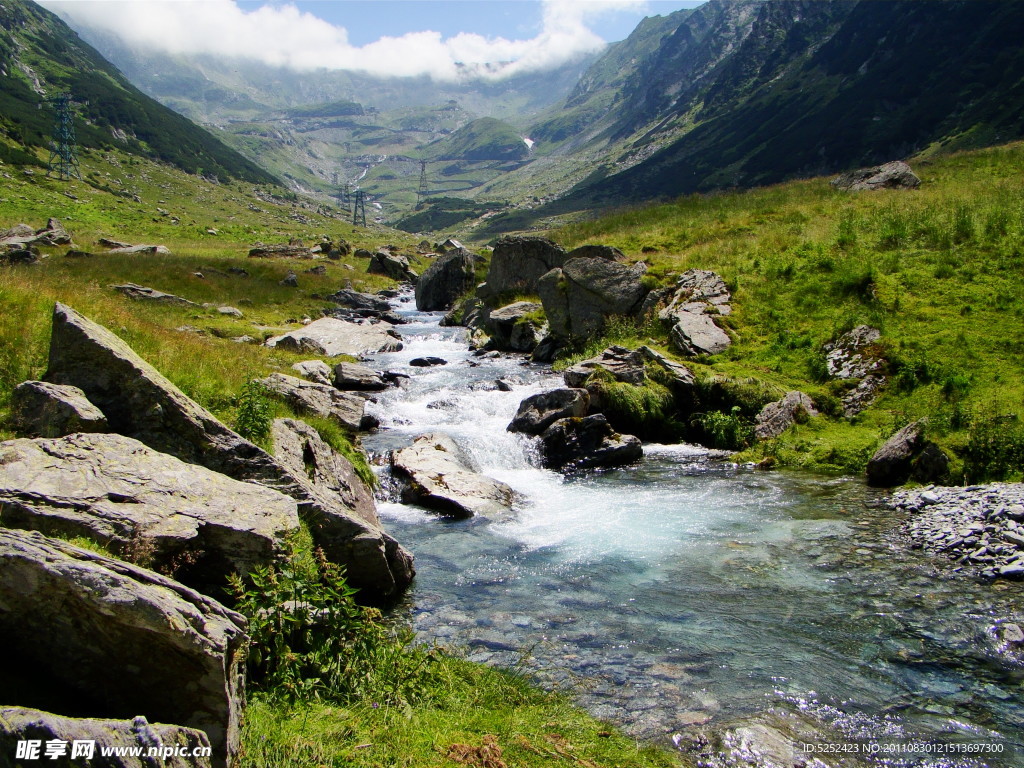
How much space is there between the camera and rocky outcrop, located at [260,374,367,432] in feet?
56.2

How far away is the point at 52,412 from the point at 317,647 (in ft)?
17.9

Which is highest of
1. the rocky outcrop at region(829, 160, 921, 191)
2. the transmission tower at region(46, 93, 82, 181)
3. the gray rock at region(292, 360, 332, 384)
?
the transmission tower at region(46, 93, 82, 181)

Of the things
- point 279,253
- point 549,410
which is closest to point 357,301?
point 279,253

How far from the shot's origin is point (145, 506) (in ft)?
24.0

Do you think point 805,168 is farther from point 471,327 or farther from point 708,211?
point 471,327

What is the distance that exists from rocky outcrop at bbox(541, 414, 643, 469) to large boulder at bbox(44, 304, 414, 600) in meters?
9.25

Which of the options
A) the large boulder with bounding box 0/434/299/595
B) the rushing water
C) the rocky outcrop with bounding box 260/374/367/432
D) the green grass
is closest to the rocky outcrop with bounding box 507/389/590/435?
the rushing water

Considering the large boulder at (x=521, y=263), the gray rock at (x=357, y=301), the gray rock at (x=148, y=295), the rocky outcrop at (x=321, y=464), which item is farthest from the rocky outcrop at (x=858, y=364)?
the gray rock at (x=357, y=301)

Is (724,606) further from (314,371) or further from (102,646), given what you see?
(314,371)

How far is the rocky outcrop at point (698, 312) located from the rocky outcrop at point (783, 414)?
425 centimetres

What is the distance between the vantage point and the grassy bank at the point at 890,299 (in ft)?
52.8

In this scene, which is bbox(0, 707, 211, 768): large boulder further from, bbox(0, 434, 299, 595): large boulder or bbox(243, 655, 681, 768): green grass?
bbox(0, 434, 299, 595): large boulder

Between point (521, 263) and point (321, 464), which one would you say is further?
point (521, 263)

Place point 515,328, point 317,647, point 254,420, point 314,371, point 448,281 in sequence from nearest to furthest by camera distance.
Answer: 1. point 317,647
2. point 254,420
3. point 314,371
4. point 515,328
5. point 448,281
